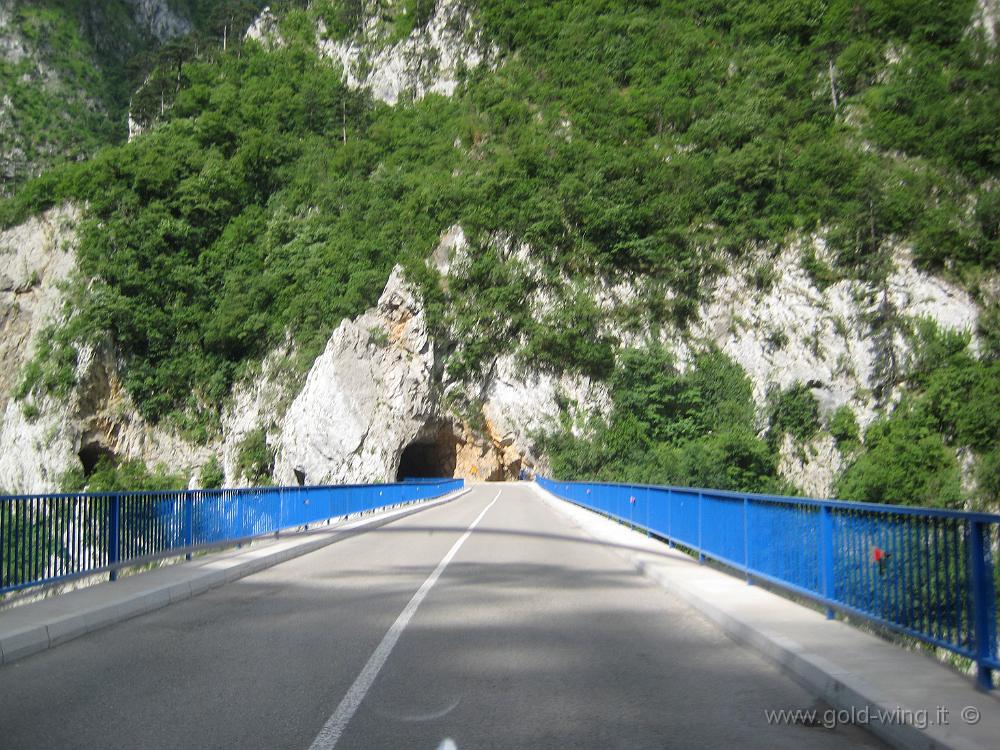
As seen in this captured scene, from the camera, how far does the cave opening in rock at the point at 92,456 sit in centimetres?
5572

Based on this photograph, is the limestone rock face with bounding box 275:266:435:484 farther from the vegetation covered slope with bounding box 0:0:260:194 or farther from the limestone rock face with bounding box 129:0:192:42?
the limestone rock face with bounding box 129:0:192:42

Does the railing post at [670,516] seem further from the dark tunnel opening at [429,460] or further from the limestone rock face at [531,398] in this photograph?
the dark tunnel opening at [429,460]

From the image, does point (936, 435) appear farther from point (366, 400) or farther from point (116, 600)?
point (116, 600)

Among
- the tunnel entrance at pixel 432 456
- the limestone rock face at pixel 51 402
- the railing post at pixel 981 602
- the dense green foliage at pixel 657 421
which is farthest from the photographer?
the tunnel entrance at pixel 432 456

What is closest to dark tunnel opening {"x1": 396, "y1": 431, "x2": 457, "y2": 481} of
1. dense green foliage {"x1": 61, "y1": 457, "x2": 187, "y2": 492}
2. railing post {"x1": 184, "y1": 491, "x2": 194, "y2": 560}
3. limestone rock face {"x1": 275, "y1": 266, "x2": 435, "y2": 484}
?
limestone rock face {"x1": 275, "y1": 266, "x2": 435, "y2": 484}

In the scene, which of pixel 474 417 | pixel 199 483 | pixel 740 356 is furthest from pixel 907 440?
pixel 199 483

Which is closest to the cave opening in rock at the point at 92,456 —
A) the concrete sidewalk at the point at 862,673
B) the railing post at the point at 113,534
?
the railing post at the point at 113,534

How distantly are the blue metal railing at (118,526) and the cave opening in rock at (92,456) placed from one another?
147ft

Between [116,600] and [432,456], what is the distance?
213ft

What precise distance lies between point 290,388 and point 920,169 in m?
52.4

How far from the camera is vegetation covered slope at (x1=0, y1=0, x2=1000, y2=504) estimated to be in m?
56.2

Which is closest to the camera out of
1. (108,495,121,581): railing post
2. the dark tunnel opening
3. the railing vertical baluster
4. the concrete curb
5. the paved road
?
the paved road

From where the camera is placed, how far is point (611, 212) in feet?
207

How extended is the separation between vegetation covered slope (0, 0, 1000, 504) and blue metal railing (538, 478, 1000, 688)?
142 ft
